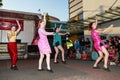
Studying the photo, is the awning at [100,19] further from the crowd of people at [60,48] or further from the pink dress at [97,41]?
the pink dress at [97,41]

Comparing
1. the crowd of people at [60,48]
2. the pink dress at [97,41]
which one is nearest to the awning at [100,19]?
the crowd of people at [60,48]

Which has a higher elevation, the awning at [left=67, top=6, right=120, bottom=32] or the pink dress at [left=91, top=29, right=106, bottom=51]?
the awning at [left=67, top=6, right=120, bottom=32]

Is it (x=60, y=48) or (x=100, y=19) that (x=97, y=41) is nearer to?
(x=60, y=48)

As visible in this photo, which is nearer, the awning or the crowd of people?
the crowd of people

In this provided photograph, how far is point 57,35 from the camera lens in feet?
43.3

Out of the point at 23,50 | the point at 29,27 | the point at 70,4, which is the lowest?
the point at 23,50

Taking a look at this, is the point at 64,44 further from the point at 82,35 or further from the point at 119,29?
the point at 82,35

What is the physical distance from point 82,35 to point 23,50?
16.7 m

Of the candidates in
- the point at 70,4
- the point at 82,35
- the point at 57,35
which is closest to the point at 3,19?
the point at 57,35

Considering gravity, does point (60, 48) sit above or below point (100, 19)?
below

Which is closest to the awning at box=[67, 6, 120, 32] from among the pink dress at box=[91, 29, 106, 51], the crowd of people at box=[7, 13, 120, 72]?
the crowd of people at box=[7, 13, 120, 72]

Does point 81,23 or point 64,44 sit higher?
point 81,23

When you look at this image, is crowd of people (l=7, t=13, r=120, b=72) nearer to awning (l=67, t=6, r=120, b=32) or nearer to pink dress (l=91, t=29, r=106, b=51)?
pink dress (l=91, t=29, r=106, b=51)

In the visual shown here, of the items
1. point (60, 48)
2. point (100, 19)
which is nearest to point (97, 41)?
point (60, 48)
